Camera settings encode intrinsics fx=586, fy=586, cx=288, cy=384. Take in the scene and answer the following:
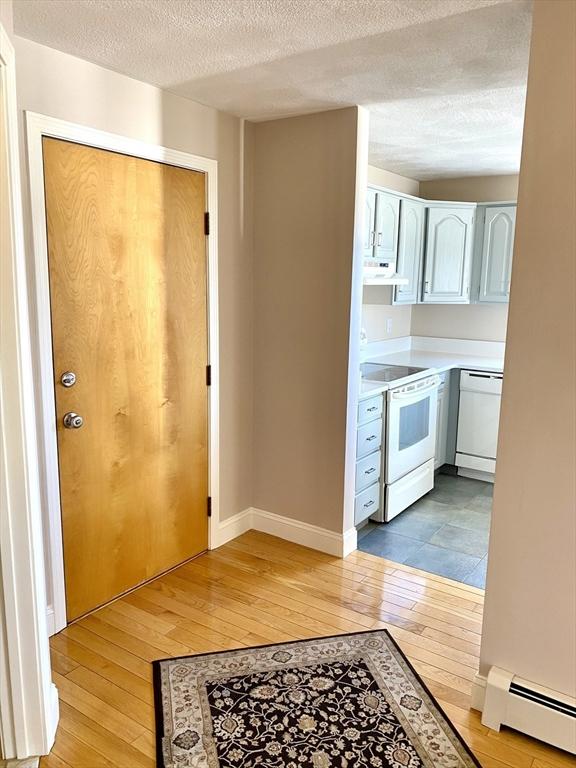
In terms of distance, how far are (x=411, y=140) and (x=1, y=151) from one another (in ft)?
8.91

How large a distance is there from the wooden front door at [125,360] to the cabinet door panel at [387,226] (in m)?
1.47

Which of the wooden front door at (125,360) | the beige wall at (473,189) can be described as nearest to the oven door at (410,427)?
the wooden front door at (125,360)

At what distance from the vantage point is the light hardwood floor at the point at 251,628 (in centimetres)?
205

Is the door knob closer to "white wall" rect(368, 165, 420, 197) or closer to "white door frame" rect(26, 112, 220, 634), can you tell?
"white door frame" rect(26, 112, 220, 634)

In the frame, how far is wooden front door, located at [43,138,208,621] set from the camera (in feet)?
8.24

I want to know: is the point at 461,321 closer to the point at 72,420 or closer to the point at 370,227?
the point at 370,227

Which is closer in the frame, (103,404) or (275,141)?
(103,404)

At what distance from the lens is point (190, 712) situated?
85.7 inches

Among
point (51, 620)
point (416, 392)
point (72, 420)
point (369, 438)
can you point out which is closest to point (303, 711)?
point (51, 620)

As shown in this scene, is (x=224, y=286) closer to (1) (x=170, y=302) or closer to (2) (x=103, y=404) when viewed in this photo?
(1) (x=170, y=302)

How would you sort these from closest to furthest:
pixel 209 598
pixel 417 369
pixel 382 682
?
pixel 382 682 → pixel 209 598 → pixel 417 369

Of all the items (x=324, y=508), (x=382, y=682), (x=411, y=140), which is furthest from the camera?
(x=411, y=140)

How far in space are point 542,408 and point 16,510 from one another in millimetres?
1717

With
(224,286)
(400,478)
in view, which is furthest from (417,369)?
(224,286)
